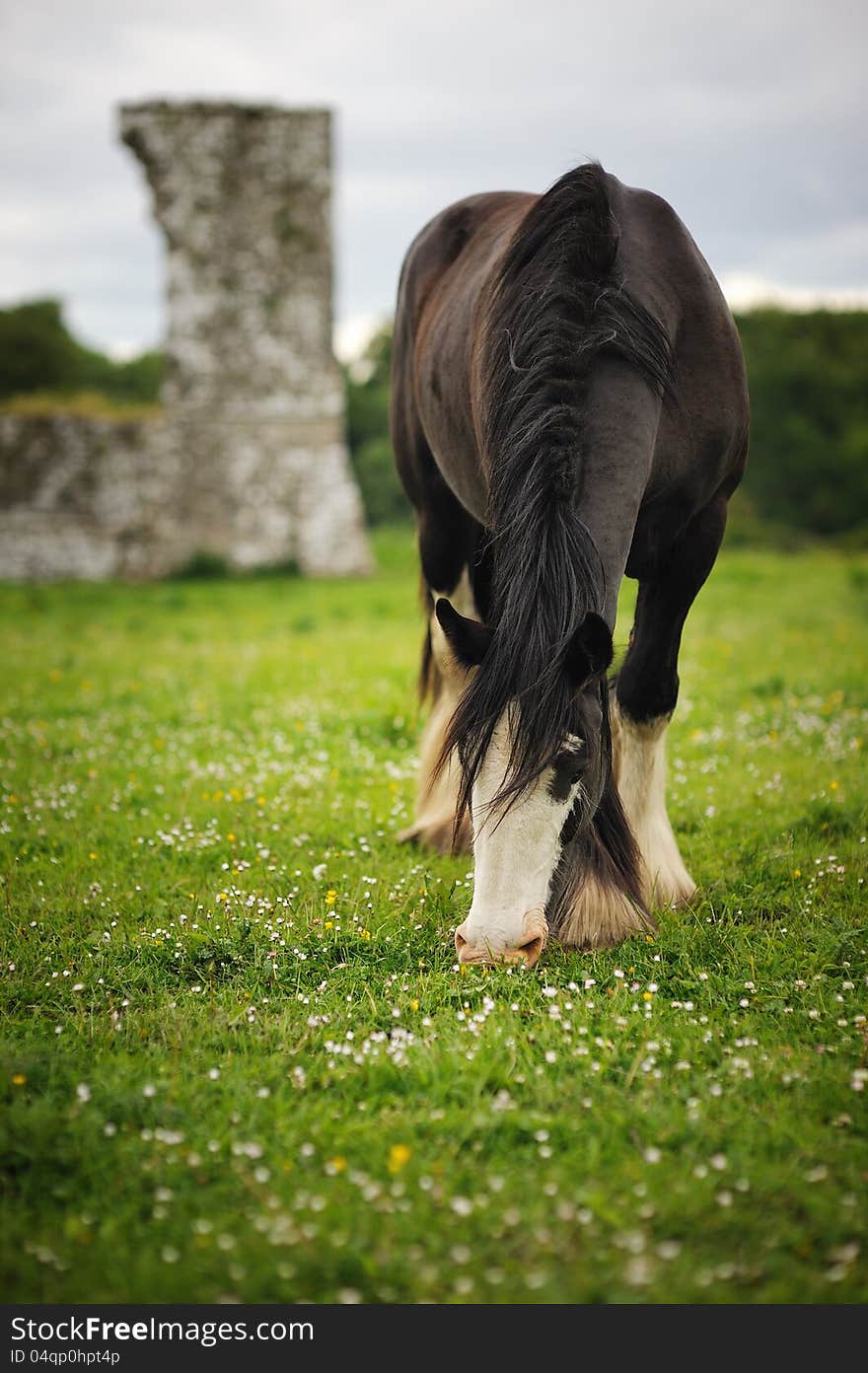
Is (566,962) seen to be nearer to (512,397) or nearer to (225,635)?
(512,397)

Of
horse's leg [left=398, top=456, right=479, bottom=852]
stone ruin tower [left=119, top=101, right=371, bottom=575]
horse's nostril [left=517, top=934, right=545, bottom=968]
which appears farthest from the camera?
stone ruin tower [left=119, top=101, right=371, bottom=575]

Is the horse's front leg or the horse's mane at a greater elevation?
the horse's mane

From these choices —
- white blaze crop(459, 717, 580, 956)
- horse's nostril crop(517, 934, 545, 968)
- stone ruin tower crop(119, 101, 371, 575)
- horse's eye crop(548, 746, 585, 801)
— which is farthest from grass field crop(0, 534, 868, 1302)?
stone ruin tower crop(119, 101, 371, 575)

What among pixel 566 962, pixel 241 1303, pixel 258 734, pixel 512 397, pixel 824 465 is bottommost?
pixel 241 1303

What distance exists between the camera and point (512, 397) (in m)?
3.53

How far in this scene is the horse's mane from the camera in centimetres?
318

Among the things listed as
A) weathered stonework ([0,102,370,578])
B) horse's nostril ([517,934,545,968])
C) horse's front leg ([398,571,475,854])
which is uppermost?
weathered stonework ([0,102,370,578])

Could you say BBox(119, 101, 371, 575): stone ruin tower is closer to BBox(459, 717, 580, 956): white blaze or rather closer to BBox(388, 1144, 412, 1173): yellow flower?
BBox(459, 717, 580, 956): white blaze

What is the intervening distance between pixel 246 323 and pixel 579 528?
49.6ft

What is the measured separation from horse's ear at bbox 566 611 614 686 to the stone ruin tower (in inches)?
583

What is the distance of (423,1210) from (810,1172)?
934 millimetres

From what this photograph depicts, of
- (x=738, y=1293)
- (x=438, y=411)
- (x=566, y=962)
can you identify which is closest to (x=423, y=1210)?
(x=738, y=1293)

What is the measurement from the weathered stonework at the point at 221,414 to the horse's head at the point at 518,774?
576 inches

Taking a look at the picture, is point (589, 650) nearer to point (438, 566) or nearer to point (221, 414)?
point (438, 566)
